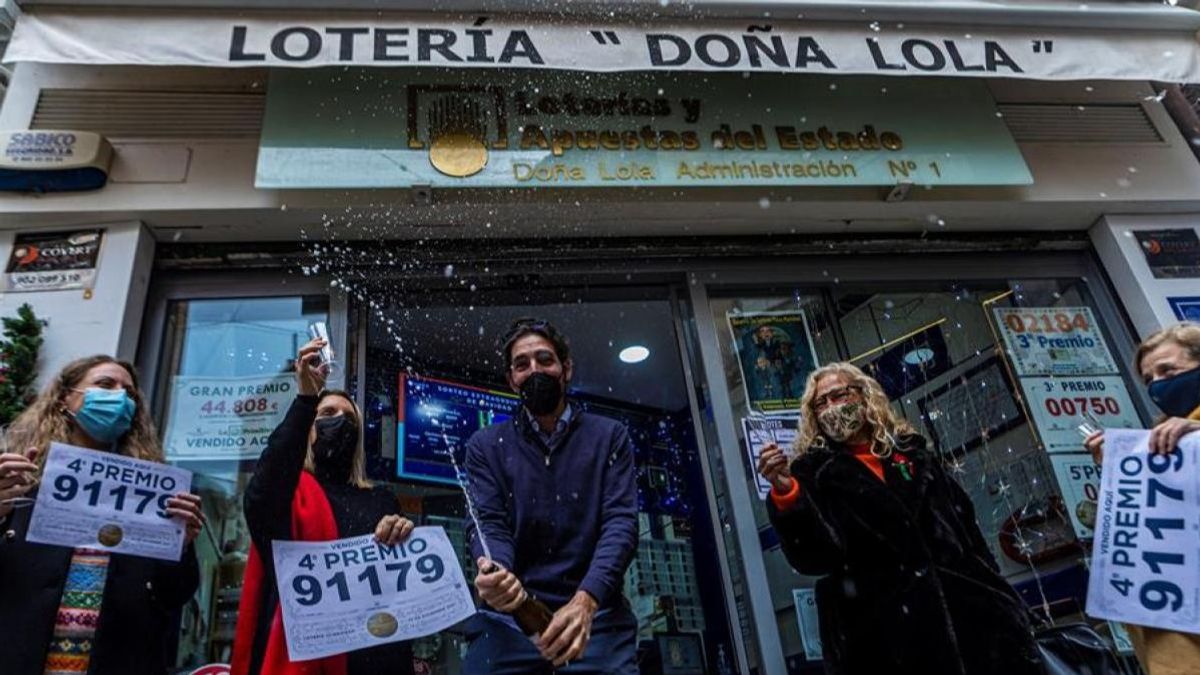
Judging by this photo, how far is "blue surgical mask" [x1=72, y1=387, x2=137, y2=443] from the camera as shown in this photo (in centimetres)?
263

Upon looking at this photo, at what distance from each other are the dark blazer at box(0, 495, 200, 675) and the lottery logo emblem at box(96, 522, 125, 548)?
14 cm

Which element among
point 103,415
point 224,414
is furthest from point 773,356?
point 103,415

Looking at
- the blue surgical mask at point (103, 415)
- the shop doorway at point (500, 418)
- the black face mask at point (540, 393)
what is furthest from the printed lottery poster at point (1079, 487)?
the blue surgical mask at point (103, 415)

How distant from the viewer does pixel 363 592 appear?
2500mm

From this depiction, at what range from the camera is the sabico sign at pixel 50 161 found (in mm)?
3770

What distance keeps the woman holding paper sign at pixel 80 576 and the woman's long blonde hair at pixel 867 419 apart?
227 cm

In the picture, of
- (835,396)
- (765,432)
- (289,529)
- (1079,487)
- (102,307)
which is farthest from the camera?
(1079,487)

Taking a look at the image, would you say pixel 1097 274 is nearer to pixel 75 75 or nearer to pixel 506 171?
pixel 506 171

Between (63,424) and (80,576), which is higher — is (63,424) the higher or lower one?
the higher one

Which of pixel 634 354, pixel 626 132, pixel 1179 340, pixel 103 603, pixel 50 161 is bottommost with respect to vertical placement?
pixel 103 603

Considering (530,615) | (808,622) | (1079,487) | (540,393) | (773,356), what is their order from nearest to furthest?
(530,615), (540,393), (808,622), (1079,487), (773,356)

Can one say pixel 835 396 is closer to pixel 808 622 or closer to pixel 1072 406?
pixel 808 622

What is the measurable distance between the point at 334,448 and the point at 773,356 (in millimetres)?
2570

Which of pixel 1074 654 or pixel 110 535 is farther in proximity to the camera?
pixel 1074 654
